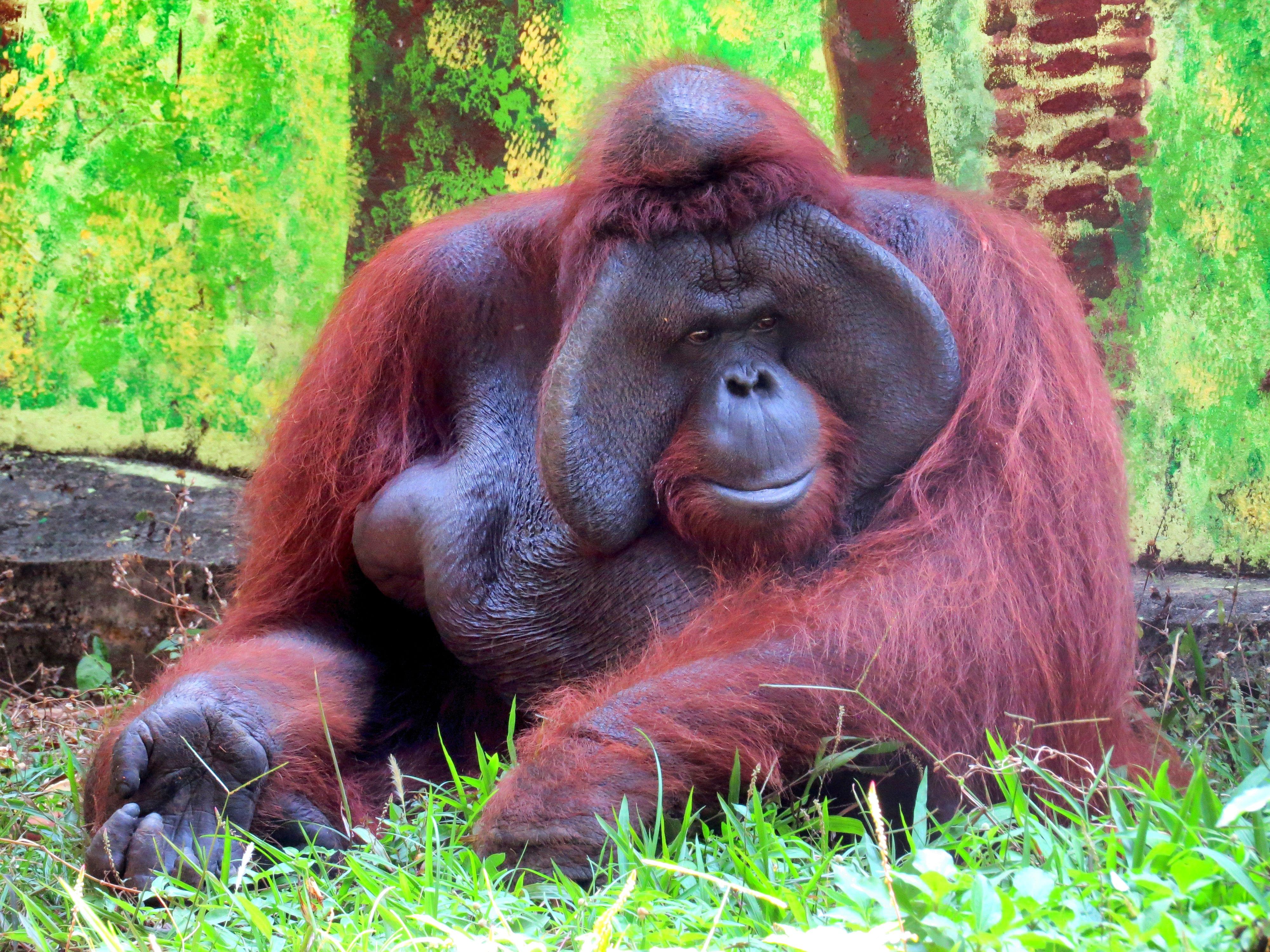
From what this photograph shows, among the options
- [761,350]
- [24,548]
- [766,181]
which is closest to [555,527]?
[761,350]

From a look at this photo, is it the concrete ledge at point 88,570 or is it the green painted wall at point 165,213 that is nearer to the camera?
the concrete ledge at point 88,570

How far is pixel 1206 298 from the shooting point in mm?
2941

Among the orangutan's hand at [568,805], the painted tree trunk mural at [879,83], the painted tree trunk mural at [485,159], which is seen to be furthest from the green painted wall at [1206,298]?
the orangutan's hand at [568,805]

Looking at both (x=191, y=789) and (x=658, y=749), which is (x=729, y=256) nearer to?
(x=658, y=749)

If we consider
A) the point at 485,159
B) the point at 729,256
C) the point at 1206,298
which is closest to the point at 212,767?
the point at 729,256

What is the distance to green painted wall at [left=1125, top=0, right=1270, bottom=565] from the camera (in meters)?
2.87

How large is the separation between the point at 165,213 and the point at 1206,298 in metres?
2.64

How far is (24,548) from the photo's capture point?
306 cm

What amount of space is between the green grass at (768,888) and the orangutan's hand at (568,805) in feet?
0.10

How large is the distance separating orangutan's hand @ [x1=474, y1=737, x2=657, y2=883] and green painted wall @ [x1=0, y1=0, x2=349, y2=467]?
6.55 feet

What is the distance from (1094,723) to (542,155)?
208 cm

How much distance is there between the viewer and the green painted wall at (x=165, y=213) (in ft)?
10.7

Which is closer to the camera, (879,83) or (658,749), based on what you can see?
A: (658,749)

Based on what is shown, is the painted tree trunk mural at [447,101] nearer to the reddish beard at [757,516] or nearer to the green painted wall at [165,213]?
the green painted wall at [165,213]
